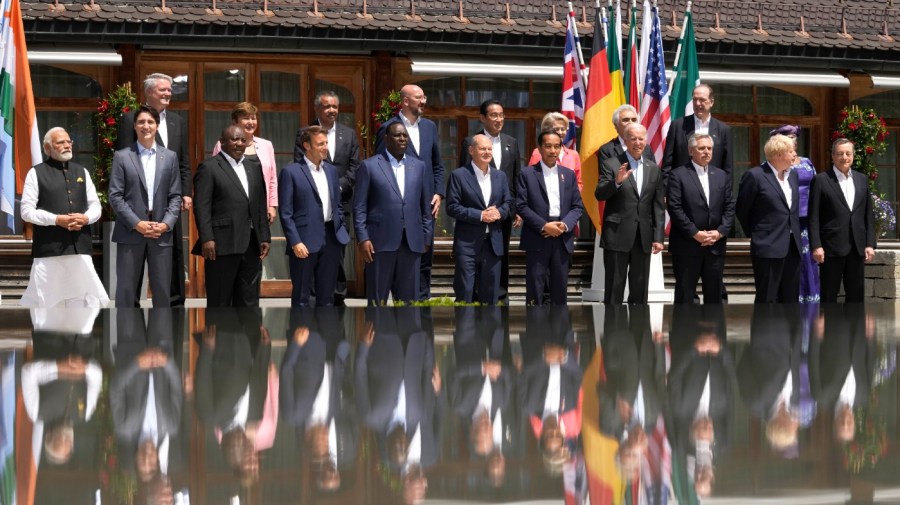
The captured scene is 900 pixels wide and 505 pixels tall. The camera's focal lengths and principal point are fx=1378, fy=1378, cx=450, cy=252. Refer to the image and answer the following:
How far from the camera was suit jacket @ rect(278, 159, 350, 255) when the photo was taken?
946cm

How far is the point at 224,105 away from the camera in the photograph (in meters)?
14.1

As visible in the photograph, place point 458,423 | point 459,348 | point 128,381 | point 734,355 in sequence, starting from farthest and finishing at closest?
point 459,348 < point 734,355 < point 128,381 < point 458,423

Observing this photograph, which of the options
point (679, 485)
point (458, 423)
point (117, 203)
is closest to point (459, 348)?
point (458, 423)

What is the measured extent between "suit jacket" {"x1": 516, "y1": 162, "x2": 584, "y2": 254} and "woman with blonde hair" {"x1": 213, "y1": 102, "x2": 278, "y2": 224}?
178 cm

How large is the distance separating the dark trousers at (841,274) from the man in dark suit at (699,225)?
91 cm

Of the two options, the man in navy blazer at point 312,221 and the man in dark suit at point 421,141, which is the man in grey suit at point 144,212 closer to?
the man in navy blazer at point 312,221

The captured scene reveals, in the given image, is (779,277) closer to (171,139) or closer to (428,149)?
(428,149)

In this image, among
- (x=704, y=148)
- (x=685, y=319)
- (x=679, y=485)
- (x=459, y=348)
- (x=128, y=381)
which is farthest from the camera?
(x=704, y=148)

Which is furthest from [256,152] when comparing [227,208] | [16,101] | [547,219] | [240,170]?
[16,101]

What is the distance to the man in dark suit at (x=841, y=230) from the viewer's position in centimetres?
1028

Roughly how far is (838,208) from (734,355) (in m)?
6.01

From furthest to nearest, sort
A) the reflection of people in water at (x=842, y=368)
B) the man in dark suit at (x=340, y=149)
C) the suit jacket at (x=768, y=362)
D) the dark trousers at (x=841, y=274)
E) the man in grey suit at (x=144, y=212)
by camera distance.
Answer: the dark trousers at (x=841, y=274) < the man in dark suit at (x=340, y=149) < the man in grey suit at (x=144, y=212) < the suit jacket at (x=768, y=362) < the reflection of people in water at (x=842, y=368)

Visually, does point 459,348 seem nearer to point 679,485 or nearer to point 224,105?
point 679,485

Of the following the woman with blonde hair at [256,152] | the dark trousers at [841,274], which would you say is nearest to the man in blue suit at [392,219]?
the woman with blonde hair at [256,152]
